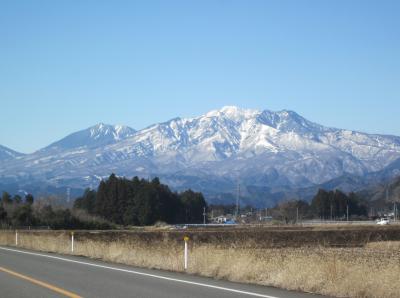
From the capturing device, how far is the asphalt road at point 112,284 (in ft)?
47.5

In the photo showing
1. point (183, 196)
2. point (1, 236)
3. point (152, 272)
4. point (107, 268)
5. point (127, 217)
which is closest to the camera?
point (152, 272)

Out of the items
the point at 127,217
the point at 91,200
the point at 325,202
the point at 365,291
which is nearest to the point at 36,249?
the point at 365,291

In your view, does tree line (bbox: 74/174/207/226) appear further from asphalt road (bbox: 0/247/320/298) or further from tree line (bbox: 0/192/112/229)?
asphalt road (bbox: 0/247/320/298)

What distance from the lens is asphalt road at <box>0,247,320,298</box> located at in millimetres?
14469

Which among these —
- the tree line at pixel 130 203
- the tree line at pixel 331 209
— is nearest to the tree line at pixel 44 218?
the tree line at pixel 130 203

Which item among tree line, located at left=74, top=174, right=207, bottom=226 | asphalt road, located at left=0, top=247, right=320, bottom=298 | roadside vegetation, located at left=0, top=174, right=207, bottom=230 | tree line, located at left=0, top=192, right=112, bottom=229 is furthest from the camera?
tree line, located at left=74, top=174, right=207, bottom=226

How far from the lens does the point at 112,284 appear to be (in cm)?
1625

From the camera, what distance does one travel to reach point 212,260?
20.0m

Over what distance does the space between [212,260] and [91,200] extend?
10258 cm

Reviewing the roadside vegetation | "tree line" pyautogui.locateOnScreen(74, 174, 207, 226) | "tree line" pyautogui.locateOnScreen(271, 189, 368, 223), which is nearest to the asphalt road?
the roadside vegetation

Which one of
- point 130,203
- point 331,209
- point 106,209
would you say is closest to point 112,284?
point 106,209

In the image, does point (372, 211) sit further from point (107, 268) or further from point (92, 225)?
point (107, 268)

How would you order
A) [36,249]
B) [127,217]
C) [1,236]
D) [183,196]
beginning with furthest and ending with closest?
[183,196]
[127,217]
[1,236]
[36,249]

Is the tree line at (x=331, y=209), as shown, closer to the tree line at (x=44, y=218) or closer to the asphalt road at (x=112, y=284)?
the tree line at (x=44, y=218)
